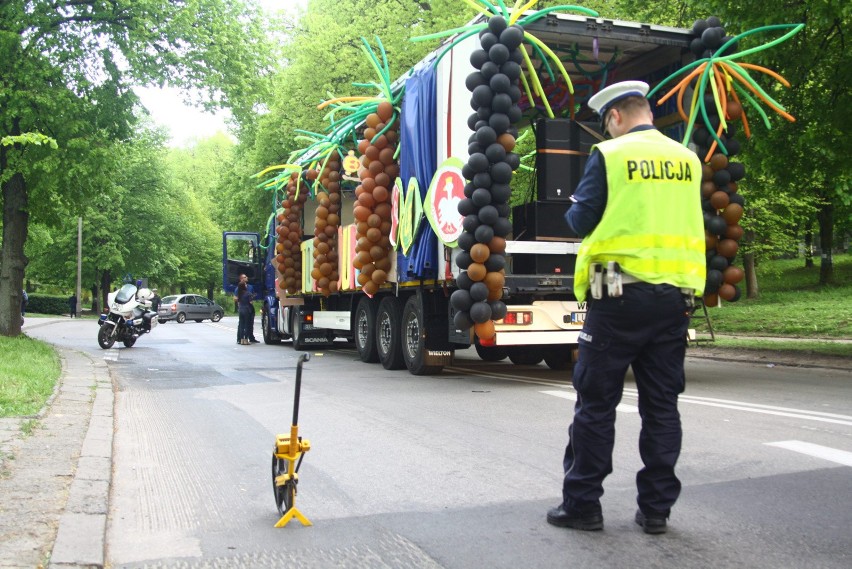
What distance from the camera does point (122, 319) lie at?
64.0 feet

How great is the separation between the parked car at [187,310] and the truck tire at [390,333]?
32.9m

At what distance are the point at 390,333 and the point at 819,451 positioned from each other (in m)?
7.66

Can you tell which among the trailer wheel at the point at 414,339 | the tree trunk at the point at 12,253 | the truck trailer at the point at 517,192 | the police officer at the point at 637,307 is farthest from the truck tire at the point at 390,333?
the tree trunk at the point at 12,253

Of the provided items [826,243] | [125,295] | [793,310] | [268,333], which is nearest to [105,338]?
[125,295]

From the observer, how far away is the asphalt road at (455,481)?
378 cm

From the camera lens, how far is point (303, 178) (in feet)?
55.2

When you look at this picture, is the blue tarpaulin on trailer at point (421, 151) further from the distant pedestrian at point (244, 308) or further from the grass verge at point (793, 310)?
the distant pedestrian at point (244, 308)

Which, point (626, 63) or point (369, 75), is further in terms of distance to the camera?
point (369, 75)

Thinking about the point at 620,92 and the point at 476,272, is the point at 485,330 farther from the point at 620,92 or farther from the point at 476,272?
the point at 620,92

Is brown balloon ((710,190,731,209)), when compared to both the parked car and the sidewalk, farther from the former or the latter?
the parked car

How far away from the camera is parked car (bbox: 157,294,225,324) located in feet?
146

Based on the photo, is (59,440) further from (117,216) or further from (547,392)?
(117,216)

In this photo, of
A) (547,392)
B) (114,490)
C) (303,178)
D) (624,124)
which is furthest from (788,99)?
(114,490)

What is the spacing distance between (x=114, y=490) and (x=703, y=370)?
9.89m
